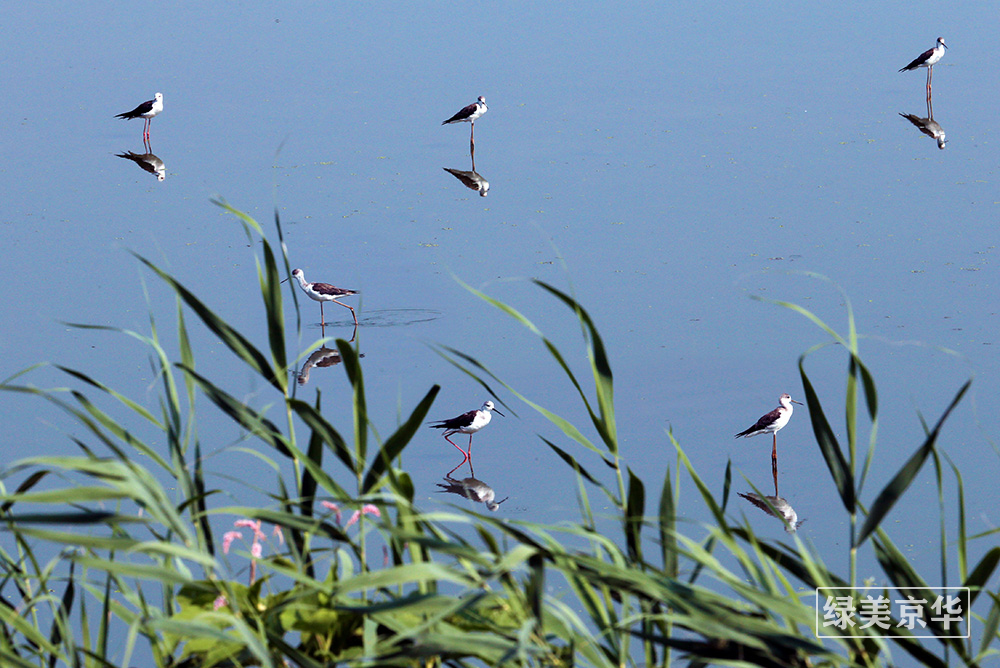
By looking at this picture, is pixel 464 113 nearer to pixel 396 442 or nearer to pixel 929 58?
pixel 929 58

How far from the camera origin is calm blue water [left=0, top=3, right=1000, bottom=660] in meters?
5.31

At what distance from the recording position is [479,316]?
6336 millimetres

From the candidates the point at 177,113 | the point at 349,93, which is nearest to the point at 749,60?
the point at 349,93

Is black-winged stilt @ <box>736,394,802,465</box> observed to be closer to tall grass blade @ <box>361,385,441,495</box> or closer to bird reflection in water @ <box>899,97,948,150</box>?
tall grass blade @ <box>361,385,441,495</box>

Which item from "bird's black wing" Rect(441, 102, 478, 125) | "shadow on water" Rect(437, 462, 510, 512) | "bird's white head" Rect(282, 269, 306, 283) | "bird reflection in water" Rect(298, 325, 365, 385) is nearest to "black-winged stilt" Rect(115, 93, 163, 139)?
"bird's black wing" Rect(441, 102, 478, 125)

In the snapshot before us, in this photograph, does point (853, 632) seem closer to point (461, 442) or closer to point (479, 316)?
point (461, 442)

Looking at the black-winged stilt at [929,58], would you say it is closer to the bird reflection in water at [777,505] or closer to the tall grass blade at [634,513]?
the bird reflection in water at [777,505]

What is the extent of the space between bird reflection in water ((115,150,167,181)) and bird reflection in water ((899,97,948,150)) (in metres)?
5.07

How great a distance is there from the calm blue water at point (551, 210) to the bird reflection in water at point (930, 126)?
8 cm

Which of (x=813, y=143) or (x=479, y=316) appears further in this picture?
(x=813, y=143)

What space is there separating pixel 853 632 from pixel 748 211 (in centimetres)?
572

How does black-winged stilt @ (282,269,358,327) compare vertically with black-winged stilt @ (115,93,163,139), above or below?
below

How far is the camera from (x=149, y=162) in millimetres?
9070

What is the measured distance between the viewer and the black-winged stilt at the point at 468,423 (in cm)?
505
